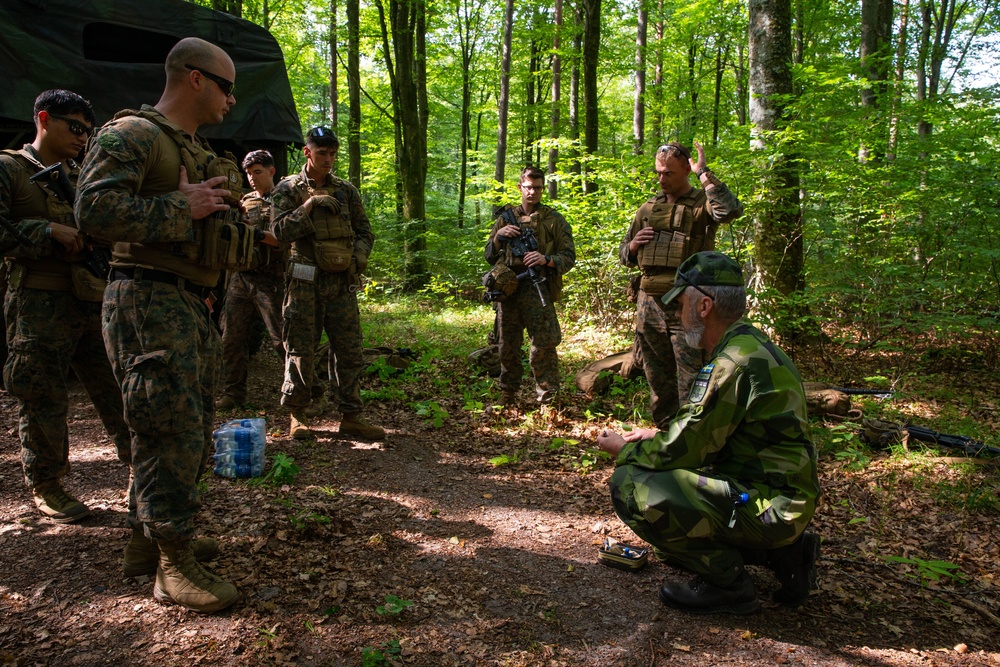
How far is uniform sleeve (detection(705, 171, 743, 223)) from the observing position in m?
4.52

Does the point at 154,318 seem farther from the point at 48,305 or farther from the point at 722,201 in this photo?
the point at 722,201

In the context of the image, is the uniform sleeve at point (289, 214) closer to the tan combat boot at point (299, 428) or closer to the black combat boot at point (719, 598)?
the tan combat boot at point (299, 428)

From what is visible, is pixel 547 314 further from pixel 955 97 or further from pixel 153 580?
pixel 955 97

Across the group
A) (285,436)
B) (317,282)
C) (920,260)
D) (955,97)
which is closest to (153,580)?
(285,436)

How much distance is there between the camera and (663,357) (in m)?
4.93

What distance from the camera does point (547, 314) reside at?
18.8ft

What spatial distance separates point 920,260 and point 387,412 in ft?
21.7

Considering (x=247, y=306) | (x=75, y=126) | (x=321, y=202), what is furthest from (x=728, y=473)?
(x=247, y=306)

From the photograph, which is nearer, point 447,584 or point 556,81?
point 447,584

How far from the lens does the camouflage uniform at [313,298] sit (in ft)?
16.2

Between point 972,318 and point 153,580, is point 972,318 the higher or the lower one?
the higher one

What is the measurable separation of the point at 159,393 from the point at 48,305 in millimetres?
1582

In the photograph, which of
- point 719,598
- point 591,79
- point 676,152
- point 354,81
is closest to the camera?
point 719,598

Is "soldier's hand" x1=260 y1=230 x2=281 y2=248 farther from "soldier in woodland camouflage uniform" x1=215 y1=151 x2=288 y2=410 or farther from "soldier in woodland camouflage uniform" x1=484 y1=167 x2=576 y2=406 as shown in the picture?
"soldier in woodland camouflage uniform" x1=484 y1=167 x2=576 y2=406
